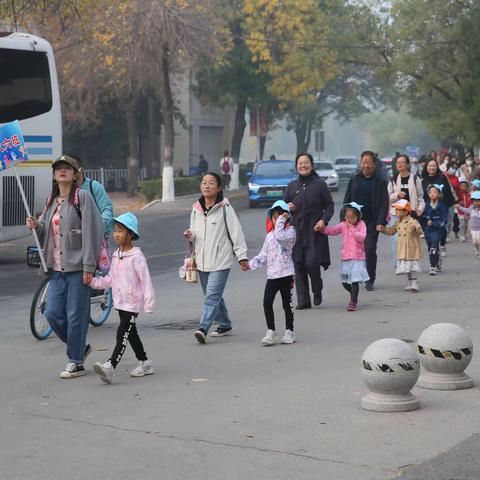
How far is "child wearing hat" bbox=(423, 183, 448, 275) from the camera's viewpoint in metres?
18.6

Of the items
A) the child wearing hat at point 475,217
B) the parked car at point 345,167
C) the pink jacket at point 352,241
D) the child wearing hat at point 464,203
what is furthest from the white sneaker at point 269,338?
the parked car at point 345,167

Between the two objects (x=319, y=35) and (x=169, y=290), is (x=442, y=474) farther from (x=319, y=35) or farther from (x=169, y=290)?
(x=319, y=35)

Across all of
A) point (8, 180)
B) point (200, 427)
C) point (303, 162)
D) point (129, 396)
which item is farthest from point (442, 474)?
point (8, 180)

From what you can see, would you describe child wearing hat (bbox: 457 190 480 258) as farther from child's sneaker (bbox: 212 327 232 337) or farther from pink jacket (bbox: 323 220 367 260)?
child's sneaker (bbox: 212 327 232 337)

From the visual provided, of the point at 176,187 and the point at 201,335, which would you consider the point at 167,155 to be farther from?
the point at 201,335

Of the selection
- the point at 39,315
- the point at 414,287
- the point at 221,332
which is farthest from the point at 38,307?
the point at 414,287

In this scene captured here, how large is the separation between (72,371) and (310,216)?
5053 mm

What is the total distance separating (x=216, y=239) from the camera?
11.9 meters

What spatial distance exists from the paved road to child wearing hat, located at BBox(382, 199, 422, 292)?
2.24 meters

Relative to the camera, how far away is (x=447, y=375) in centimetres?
923

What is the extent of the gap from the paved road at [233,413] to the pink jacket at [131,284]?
619 millimetres

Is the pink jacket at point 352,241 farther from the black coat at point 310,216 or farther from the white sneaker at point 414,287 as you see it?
the white sneaker at point 414,287

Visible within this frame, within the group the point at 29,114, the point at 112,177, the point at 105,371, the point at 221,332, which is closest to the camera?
the point at 105,371

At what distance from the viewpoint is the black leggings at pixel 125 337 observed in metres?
9.80
